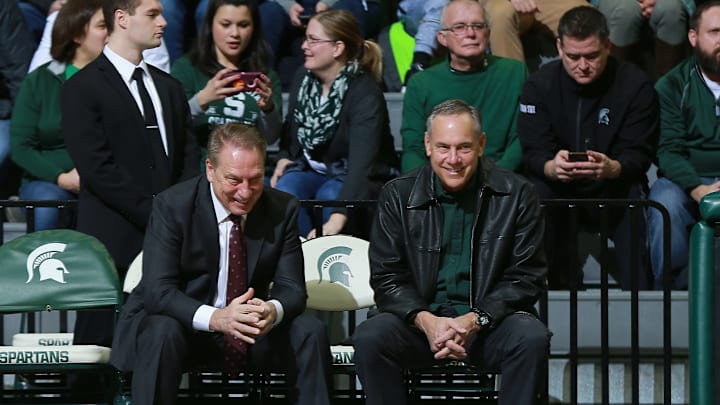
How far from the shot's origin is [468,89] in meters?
7.99

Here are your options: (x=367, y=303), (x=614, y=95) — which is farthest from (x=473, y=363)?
(x=614, y=95)

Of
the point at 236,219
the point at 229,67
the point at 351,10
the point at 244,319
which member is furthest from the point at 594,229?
the point at 244,319

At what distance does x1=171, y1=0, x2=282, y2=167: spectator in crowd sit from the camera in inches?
305

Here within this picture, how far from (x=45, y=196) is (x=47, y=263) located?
1.33 m

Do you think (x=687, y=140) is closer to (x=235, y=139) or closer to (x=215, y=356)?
(x=235, y=139)

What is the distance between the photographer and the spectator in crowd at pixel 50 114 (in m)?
7.73

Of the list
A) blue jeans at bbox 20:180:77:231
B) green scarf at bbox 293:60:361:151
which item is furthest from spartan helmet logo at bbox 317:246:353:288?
blue jeans at bbox 20:180:77:231

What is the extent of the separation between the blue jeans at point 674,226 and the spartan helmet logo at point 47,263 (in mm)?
3132

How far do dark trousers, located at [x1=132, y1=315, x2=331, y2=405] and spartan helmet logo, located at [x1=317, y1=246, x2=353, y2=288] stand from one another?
63 centimetres

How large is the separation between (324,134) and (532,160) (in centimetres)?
114

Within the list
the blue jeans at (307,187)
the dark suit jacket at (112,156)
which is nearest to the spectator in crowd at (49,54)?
the blue jeans at (307,187)

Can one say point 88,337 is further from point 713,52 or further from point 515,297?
point 713,52

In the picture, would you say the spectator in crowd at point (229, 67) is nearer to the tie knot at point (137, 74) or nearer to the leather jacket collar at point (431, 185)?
the tie knot at point (137, 74)

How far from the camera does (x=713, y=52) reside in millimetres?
7969
